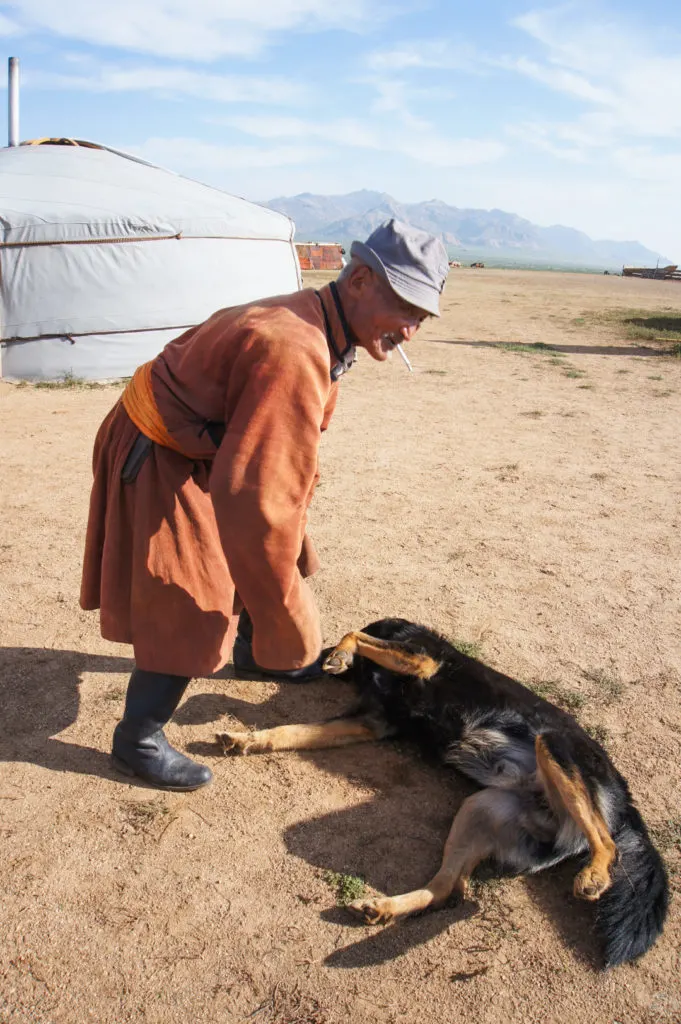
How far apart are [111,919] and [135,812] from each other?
0.39 m

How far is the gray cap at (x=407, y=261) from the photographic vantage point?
6.14 feet

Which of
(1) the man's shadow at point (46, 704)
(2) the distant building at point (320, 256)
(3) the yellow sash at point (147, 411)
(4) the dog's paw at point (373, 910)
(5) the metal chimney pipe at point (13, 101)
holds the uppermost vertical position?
(5) the metal chimney pipe at point (13, 101)

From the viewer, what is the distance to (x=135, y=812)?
2.38m

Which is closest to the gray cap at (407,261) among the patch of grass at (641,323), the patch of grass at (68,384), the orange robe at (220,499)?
the orange robe at (220,499)

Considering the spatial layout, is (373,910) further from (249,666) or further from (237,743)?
(249,666)

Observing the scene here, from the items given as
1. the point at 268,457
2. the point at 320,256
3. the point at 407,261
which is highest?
the point at 320,256

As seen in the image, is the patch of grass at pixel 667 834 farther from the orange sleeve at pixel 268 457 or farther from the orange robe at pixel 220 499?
the orange sleeve at pixel 268 457

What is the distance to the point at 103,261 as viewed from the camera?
324 inches

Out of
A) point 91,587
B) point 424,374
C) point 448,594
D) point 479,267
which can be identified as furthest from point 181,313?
point 479,267

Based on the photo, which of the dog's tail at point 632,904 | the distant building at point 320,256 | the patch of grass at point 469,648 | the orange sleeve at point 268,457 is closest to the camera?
the orange sleeve at point 268,457

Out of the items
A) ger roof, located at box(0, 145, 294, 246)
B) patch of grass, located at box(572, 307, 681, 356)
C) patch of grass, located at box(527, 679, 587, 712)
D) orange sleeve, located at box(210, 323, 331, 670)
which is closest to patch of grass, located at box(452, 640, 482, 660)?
patch of grass, located at box(527, 679, 587, 712)

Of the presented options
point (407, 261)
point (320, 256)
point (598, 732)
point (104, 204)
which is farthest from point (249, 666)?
point (320, 256)

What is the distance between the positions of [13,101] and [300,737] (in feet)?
37.4

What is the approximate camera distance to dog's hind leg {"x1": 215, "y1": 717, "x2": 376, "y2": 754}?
2.68 metres
